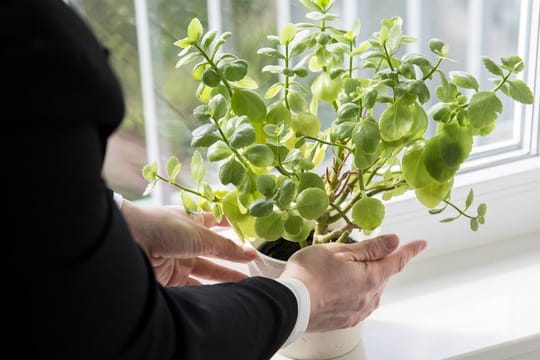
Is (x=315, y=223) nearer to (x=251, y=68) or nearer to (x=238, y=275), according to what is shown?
(x=238, y=275)

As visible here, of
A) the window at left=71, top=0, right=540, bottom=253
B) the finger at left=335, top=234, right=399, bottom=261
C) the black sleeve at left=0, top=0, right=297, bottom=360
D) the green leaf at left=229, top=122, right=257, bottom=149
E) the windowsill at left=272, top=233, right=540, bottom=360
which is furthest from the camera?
the window at left=71, top=0, right=540, bottom=253

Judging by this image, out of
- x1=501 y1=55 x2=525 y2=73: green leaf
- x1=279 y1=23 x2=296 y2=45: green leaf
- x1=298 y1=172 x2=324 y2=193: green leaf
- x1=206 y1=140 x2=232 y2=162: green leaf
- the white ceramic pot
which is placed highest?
x1=279 y1=23 x2=296 y2=45: green leaf

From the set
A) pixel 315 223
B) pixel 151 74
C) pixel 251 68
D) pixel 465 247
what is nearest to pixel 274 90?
pixel 315 223

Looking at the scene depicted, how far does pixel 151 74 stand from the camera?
4.42 feet

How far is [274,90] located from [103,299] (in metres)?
0.45

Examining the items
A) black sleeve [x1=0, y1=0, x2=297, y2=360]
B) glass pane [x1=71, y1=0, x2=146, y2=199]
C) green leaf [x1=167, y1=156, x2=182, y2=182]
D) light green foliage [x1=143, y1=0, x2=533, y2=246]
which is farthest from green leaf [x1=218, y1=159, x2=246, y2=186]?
glass pane [x1=71, y1=0, x2=146, y2=199]

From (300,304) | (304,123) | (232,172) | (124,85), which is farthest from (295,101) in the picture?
(124,85)

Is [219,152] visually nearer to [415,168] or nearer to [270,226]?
[270,226]

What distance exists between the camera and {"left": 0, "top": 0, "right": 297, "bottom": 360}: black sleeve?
2.17ft

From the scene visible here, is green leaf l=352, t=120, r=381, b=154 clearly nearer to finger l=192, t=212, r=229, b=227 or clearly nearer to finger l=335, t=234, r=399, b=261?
finger l=335, t=234, r=399, b=261

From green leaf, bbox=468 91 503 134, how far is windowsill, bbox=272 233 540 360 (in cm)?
37

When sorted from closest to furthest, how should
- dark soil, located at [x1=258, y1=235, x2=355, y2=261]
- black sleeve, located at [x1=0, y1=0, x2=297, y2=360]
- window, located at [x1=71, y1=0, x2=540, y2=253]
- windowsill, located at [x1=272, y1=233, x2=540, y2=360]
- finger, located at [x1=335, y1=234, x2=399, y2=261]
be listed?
black sleeve, located at [x1=0, y1=0, x2=297, y2=360], finger, located at [x1=335, y1=234, x2=399, y2=261], dark soil, located at [x1=258, y1=235, x2=355, y2=261], windowsill, located at [x1=272, y1=233, x2=540, y2=360], window, located at [x1=71, y1=0, x2=540, y2=253]

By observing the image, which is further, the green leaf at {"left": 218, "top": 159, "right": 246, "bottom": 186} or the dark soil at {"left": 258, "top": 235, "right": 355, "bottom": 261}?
the dark soil at {"left": 258, "top": 235, "right": 355, "bottom": 261}

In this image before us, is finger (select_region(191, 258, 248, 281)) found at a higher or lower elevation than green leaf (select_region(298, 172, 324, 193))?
lower
